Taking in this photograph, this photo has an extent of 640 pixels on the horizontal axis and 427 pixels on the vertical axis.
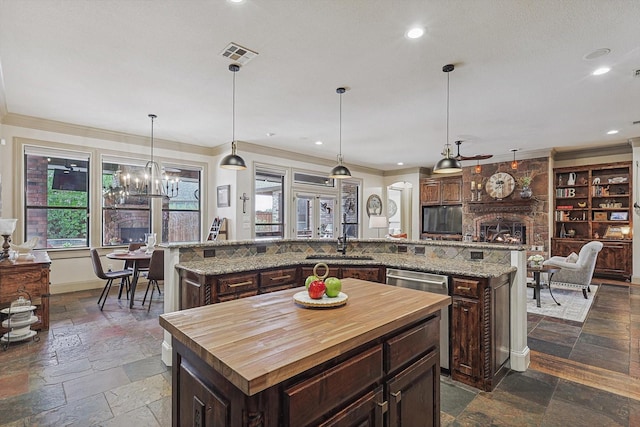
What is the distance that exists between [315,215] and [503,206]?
454 centimetres

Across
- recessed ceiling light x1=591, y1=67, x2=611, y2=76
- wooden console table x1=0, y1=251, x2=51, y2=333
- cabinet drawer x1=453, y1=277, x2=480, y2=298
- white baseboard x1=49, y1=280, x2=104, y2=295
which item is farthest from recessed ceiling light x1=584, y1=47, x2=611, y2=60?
white baseboard x1=49, y1=280, x2=104, y2=295

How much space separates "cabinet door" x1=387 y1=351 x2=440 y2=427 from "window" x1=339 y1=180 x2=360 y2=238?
7.35 m

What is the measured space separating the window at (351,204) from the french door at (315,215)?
2.04 ft

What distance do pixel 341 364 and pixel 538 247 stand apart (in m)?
7.68

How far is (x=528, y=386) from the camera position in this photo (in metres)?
2.55

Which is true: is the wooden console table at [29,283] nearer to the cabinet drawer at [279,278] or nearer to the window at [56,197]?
the window at [56,197]

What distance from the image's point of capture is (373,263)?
3.16 meters

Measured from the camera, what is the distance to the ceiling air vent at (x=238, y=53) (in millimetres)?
2881

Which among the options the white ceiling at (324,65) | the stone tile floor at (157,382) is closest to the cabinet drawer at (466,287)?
the stone tile floor at (157,382)

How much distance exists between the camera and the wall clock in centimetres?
764

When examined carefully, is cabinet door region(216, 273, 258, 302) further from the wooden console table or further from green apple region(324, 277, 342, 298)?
the wooden console table

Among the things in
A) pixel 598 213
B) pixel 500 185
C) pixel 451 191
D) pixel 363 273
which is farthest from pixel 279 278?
pixel 598 213

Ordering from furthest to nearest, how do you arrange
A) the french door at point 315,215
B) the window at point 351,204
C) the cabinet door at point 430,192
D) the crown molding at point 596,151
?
the cabinet door at point 430,192 → the window at point 351,204 → the french door at point 315,215 → the crown molding at point 596,151

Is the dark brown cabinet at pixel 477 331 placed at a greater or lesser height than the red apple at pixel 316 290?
lesser
